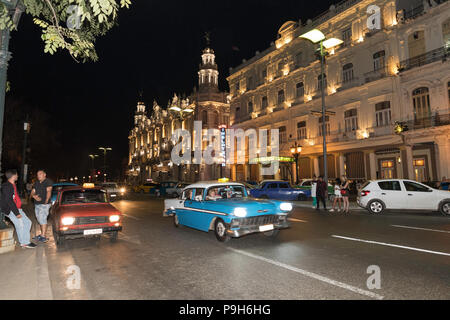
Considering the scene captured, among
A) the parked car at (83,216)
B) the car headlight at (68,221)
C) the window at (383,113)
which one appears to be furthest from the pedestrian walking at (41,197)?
the window at (383,113)

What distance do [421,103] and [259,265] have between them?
21.3 meters

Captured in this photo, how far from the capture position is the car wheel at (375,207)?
1311 cm

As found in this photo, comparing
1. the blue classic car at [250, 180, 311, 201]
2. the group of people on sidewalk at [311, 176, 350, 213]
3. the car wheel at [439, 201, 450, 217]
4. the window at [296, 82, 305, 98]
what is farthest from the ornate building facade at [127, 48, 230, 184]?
the car wheel at [439, 201, 450, 217]

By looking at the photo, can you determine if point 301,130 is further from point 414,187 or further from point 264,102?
point 414,187

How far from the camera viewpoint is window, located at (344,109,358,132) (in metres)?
24.8

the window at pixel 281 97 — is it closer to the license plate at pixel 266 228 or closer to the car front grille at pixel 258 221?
the car front grille at pixel 258 221

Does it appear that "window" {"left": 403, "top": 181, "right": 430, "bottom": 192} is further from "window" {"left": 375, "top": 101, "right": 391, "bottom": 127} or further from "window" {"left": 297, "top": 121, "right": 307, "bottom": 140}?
"window" {"left": 297, "top": 121, "right": 307, "bottom": 140}

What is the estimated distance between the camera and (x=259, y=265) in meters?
5.42

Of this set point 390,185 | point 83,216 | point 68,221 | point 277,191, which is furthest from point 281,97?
point 68,221

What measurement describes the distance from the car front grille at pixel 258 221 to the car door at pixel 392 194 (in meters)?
8.17

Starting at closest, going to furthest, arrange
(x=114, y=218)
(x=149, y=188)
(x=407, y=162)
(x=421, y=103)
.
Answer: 1. (x=114, y=218)
2. (x=421, y=103)
3. (x=407, y=162)
4. (x=149, y=188)

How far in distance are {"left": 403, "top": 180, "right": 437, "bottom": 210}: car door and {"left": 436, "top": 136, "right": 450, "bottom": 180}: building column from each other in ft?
29.2
